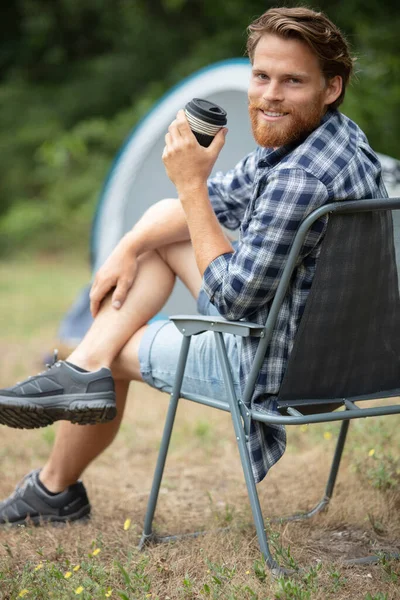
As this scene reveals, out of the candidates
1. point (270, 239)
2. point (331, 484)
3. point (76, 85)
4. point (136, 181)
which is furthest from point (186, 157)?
point (76, 85)

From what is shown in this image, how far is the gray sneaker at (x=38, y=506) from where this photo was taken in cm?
258

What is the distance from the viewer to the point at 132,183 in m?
5.57

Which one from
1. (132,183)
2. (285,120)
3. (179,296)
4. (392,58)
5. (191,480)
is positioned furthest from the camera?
(392,58)

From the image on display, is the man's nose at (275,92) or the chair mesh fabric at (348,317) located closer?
the chair mesh fabric at (348,317)

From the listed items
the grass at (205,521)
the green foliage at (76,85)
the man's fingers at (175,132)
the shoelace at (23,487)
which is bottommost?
the grass at (205,521)

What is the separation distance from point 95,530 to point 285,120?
1.39 m

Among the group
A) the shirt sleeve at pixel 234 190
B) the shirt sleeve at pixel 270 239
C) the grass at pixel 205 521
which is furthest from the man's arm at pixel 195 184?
the grass at pixel 205 521

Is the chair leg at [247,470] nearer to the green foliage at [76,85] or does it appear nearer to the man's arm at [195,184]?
the man's arm at [195,184]

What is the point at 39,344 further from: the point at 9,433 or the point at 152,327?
the point at 152,327

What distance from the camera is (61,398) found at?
227 cm

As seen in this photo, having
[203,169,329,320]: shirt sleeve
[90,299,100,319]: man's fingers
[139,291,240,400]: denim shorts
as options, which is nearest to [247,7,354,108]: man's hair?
[203,169,329,320]: shirt sleeve

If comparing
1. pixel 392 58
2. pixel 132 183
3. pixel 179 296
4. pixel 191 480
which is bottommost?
pixel 191 480

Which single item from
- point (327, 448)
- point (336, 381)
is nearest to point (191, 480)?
point (327, 448)

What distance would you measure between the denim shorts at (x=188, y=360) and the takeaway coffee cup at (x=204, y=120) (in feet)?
1.77
